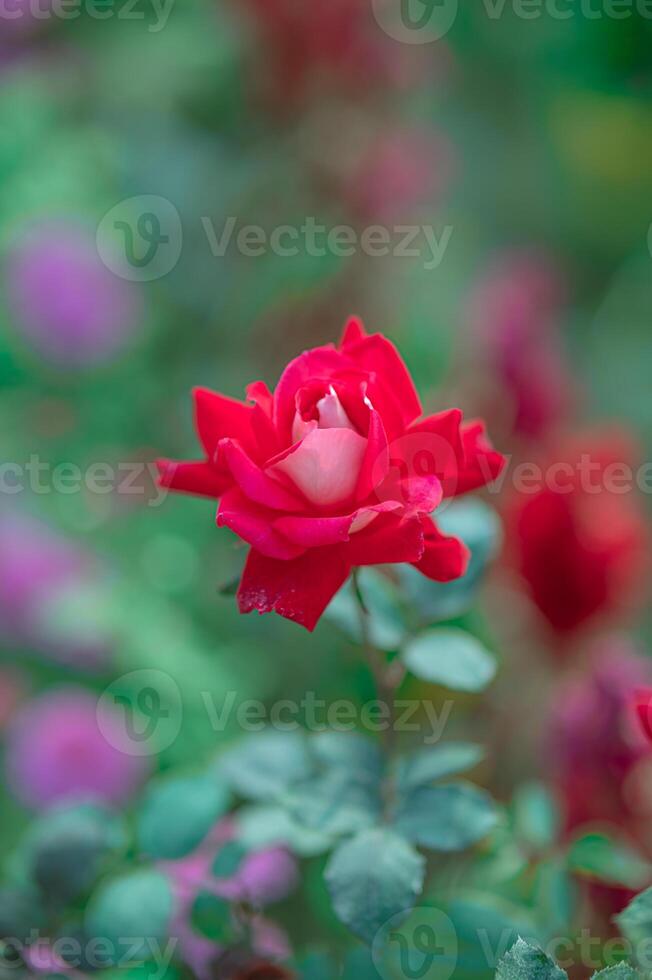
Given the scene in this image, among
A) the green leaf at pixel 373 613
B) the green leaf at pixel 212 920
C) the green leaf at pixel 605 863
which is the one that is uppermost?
the green leaf at pixel 373 613

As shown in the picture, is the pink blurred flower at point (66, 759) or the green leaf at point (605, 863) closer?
the green leaf at point (605, 863)

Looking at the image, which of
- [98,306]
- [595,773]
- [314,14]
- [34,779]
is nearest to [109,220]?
[98,306]

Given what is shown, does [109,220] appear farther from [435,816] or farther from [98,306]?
[435,816]

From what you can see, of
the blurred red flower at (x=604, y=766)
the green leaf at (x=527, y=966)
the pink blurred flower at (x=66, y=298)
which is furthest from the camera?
the pink blurred flower at (x=66, y=298)

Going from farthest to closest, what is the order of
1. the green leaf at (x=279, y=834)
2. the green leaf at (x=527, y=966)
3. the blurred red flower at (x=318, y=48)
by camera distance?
the blurred red flower at (x=318, y=48) < the green leaf at (x=279, y=834) < the green leaf at (x=527, y=966)
